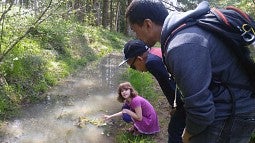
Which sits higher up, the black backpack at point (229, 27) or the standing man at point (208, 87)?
the black backpack at point (229, 27)

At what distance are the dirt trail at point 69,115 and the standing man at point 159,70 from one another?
2.27m

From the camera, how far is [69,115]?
6.54 meters

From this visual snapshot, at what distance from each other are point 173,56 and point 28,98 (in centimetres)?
542

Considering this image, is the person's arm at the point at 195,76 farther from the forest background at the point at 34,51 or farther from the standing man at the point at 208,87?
the forest background at the point at 34,51

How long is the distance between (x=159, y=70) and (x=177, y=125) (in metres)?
0.63

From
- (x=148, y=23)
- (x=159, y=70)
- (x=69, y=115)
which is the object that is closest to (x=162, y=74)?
(x=159, y=70)

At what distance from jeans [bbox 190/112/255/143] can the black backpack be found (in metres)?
0.21

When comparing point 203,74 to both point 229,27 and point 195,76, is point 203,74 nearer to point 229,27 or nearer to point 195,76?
point 195,76

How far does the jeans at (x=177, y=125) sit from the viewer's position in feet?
11.0

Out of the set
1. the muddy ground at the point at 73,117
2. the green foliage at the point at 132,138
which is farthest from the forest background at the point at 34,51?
the green foliage at the point at 132,138

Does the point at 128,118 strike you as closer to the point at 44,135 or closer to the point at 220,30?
the point at 44,135

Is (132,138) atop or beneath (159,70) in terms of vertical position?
beneath

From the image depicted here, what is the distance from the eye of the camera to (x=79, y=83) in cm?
871

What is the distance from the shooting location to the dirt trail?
5.56 m
